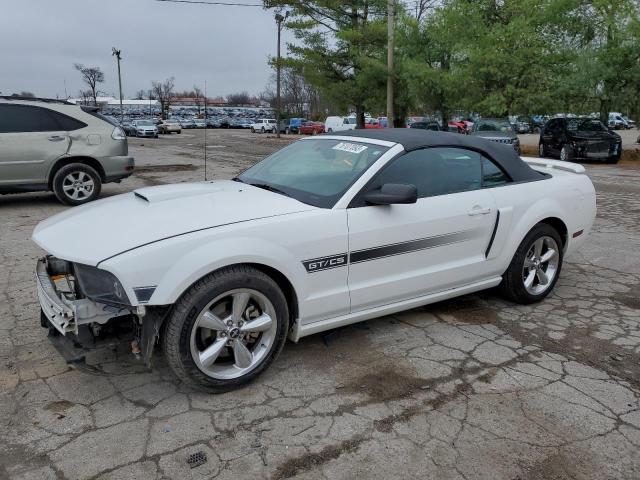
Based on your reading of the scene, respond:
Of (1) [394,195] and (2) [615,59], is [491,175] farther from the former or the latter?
(2) [615,59]

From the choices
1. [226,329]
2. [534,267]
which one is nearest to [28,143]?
[226,329]

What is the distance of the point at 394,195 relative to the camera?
11.2 ft

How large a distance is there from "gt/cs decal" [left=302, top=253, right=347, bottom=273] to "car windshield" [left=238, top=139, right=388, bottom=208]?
1.10ft

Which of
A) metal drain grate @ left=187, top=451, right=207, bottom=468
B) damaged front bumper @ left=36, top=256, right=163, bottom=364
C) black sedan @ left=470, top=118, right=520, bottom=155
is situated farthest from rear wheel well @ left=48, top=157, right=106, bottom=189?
black sedan @ left=470, top=118, right=520, bottom=155

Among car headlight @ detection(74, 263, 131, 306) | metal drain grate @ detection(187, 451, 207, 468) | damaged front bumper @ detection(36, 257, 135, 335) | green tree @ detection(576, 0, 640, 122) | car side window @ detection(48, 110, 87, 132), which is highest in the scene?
green tree @ detection(576, 0, 640, 122)

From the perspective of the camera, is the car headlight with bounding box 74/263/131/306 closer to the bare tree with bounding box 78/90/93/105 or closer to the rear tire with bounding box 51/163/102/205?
the rear tire with bounding box 51/163/102/205

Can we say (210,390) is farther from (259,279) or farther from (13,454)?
(13,454)

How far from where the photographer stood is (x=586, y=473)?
98.6 inches

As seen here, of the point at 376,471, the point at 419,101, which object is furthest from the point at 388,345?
the point at 419,101

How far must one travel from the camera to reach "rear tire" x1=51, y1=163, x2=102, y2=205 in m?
8.82

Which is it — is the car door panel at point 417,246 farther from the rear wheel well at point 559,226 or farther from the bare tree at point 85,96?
the bare tree at point 85,96

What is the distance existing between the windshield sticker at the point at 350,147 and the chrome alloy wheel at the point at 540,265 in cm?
169

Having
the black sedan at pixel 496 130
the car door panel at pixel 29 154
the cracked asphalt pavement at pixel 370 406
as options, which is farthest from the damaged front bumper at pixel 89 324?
the black sedan at pixel 496 130

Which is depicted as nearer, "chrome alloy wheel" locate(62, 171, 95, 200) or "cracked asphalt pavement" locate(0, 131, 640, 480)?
"cracked asphalt pavement" locate(0, 131, 640, 480)
